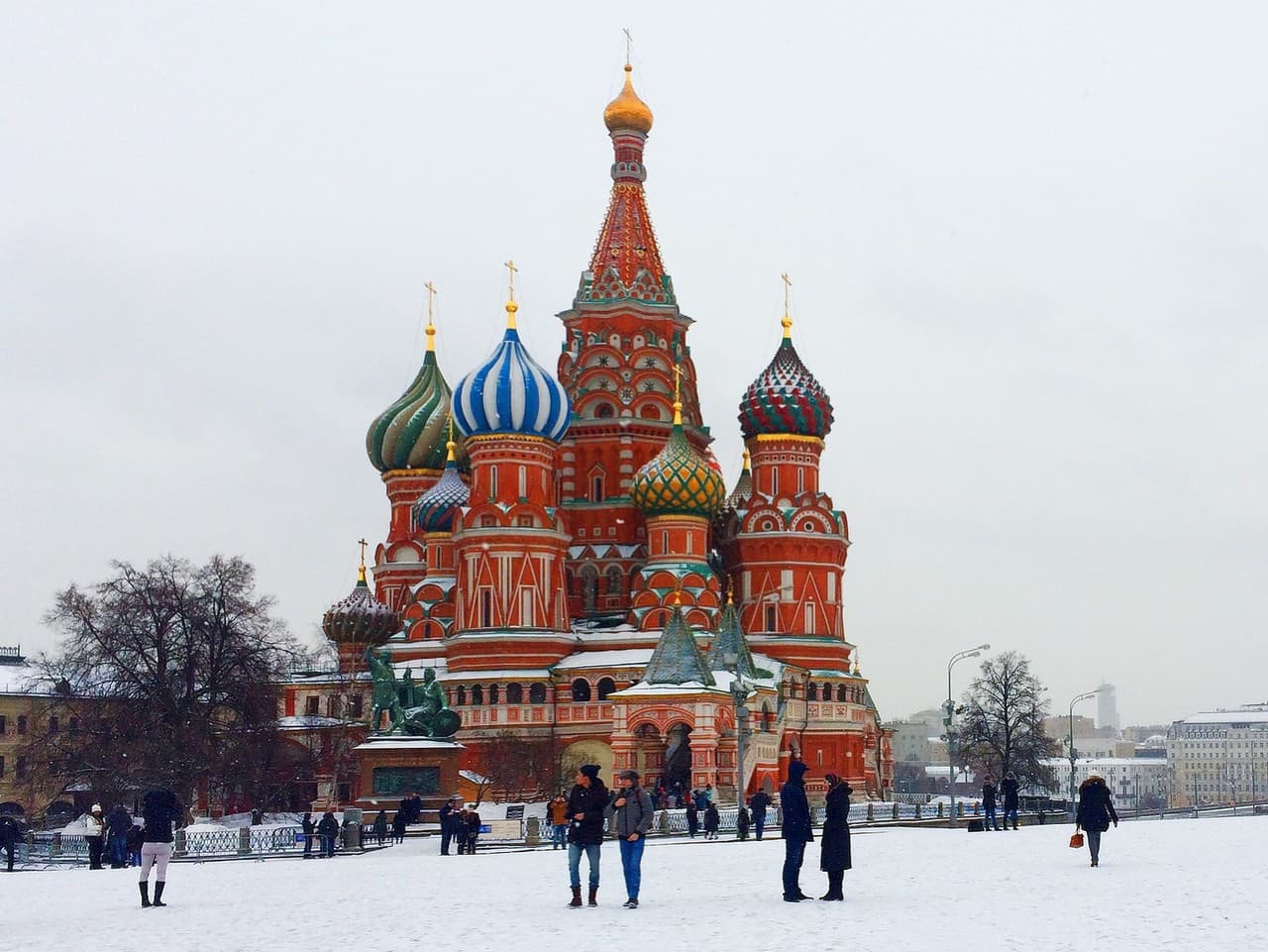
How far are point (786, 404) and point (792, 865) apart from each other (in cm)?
4709

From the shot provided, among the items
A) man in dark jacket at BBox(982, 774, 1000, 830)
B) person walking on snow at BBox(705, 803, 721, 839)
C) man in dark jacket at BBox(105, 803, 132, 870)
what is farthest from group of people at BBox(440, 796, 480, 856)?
man in dark jacket at BBox(982, 774, 1000, 830)

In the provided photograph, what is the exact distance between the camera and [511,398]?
58.8 m

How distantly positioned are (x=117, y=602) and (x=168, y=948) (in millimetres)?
34610

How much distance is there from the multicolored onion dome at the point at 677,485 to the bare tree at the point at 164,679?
15.4 meters

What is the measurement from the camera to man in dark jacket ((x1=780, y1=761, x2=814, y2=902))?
53.2ft

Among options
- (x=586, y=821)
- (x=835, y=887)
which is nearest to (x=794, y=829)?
(x=835, y=887)

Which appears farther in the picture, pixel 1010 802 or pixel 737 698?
pixel 737 698

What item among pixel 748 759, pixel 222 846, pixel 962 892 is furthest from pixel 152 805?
pixel 748 759

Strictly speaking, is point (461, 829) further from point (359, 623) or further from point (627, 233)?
point (627, 233)

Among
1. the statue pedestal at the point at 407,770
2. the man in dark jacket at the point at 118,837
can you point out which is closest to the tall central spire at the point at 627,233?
the statue pedestal at the point at 407,770

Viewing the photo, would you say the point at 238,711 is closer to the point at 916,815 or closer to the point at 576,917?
the point at 916,815

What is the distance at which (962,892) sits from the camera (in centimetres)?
1773

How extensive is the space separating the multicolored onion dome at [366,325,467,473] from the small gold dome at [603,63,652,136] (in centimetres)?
1288

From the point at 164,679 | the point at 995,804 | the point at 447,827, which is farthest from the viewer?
the point at 164,679
